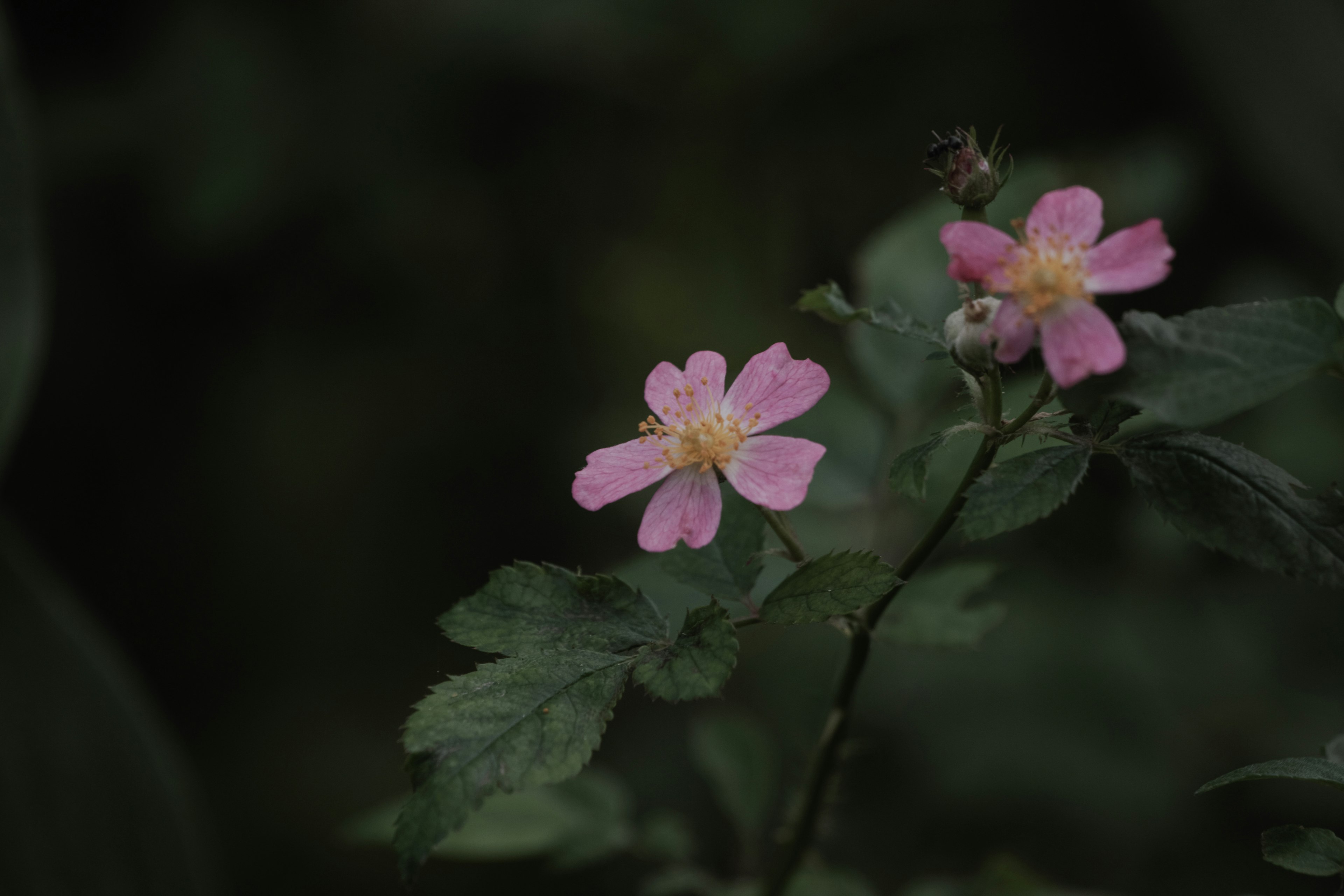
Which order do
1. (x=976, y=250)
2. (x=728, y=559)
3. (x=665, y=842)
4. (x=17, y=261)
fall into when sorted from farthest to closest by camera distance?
(x=17, y=261), (x=665, y=842), (x=728, y=559), (x=976, y=250)

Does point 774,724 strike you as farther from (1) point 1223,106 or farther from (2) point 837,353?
(1) point 1223,106

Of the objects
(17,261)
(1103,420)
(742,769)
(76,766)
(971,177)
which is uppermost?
(17,261)

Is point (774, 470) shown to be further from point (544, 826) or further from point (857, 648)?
point (544, 826)

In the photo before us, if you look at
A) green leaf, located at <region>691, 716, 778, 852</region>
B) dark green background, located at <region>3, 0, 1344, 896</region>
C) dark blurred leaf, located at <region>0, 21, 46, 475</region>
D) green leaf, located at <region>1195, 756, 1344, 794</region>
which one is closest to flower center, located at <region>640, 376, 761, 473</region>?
green leaf, located at <region>1195, 756, 1344, 794</region>

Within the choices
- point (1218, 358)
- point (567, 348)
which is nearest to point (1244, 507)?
point (1218, 358)

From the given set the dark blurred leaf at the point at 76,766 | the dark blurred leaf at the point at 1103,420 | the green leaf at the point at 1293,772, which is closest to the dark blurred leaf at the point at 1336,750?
the green leaf at the point at 1293,772

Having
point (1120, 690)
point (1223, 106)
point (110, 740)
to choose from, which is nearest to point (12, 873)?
point (110, 740)
